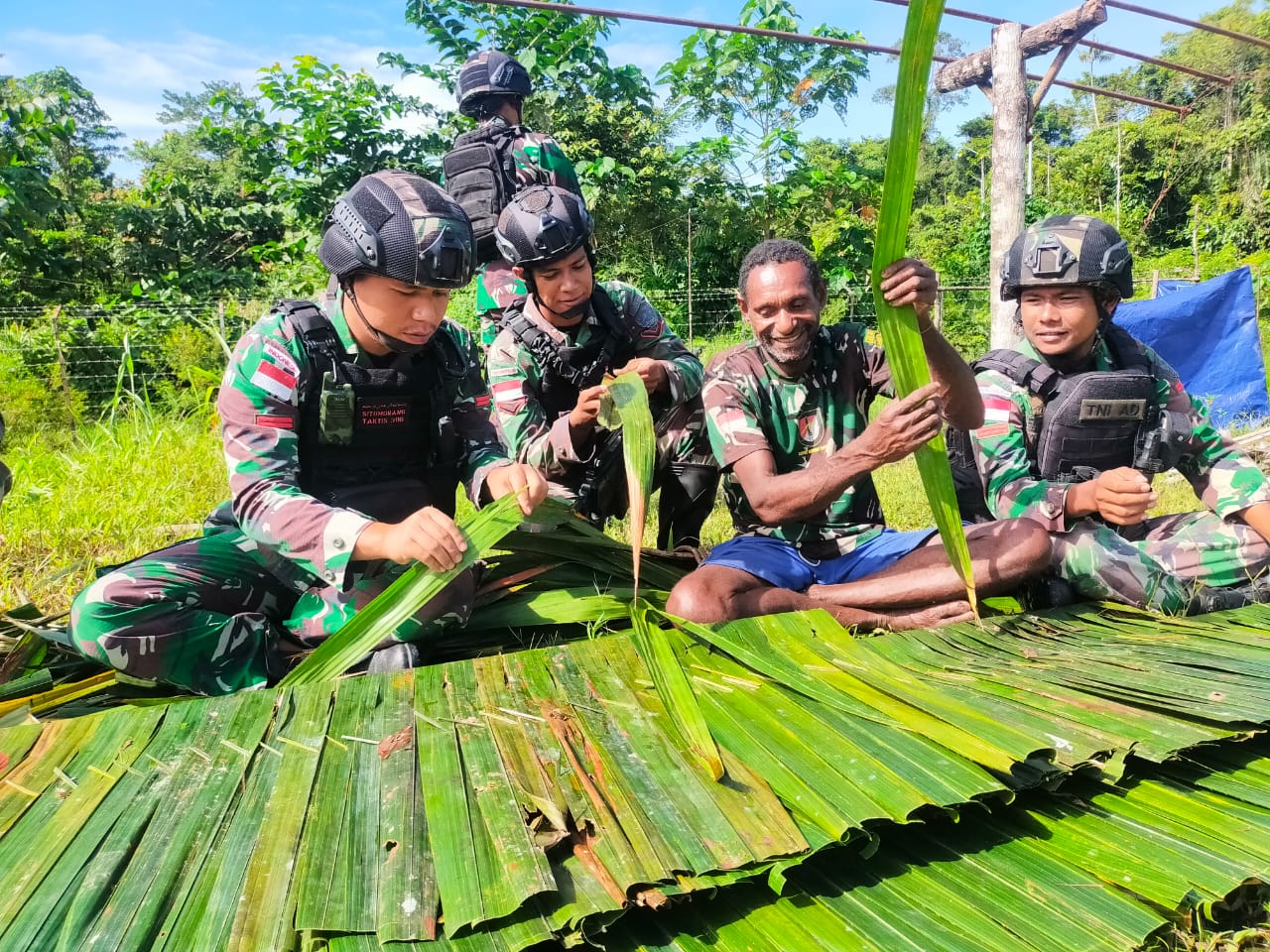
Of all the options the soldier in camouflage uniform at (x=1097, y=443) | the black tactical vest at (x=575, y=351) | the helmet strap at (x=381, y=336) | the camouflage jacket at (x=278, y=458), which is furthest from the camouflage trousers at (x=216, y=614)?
the soldier in camouflage uniform at (x=1097, y=443)

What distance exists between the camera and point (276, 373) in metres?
2.92

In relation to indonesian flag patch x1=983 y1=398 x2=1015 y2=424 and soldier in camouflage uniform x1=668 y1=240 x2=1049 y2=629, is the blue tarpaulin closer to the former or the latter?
indonesian flag patch x1=983 y1=398 x2=1015 y2=424

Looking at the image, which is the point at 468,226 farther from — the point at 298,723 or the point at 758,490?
the point at 298,723

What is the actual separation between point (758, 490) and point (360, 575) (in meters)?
1.53

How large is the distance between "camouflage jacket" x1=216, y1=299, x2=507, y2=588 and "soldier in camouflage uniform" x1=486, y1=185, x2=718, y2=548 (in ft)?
2.98

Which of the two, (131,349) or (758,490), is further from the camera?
(131,349)

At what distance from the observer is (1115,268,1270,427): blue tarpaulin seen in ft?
27.8

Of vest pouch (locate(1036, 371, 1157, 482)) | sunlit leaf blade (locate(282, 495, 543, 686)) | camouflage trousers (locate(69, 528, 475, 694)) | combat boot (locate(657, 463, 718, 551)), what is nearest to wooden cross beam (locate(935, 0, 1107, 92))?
vest pouch (locate(1036, 371, 1157, 482))

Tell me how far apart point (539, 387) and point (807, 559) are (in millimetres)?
1569

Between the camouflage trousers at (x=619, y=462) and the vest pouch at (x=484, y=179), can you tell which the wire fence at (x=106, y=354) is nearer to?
the vest pouch at (x=484, y=179)

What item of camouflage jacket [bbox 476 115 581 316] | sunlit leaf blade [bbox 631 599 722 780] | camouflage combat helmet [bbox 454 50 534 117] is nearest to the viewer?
sunlit leaf blade [bbox 631 599 722 780]

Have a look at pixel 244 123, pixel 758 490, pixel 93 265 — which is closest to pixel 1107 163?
pixel 244 123

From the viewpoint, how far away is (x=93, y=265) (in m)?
15.7

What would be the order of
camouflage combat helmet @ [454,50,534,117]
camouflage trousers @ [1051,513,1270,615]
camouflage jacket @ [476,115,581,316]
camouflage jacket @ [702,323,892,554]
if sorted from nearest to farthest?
camouflage trousers @ [1051,513,1270,615]
camouflage jacket @ [702,323,892,554]
camouflage jacket @ [476,115,581,316]
camouflage combat helmet @ [454,50,534,117]
